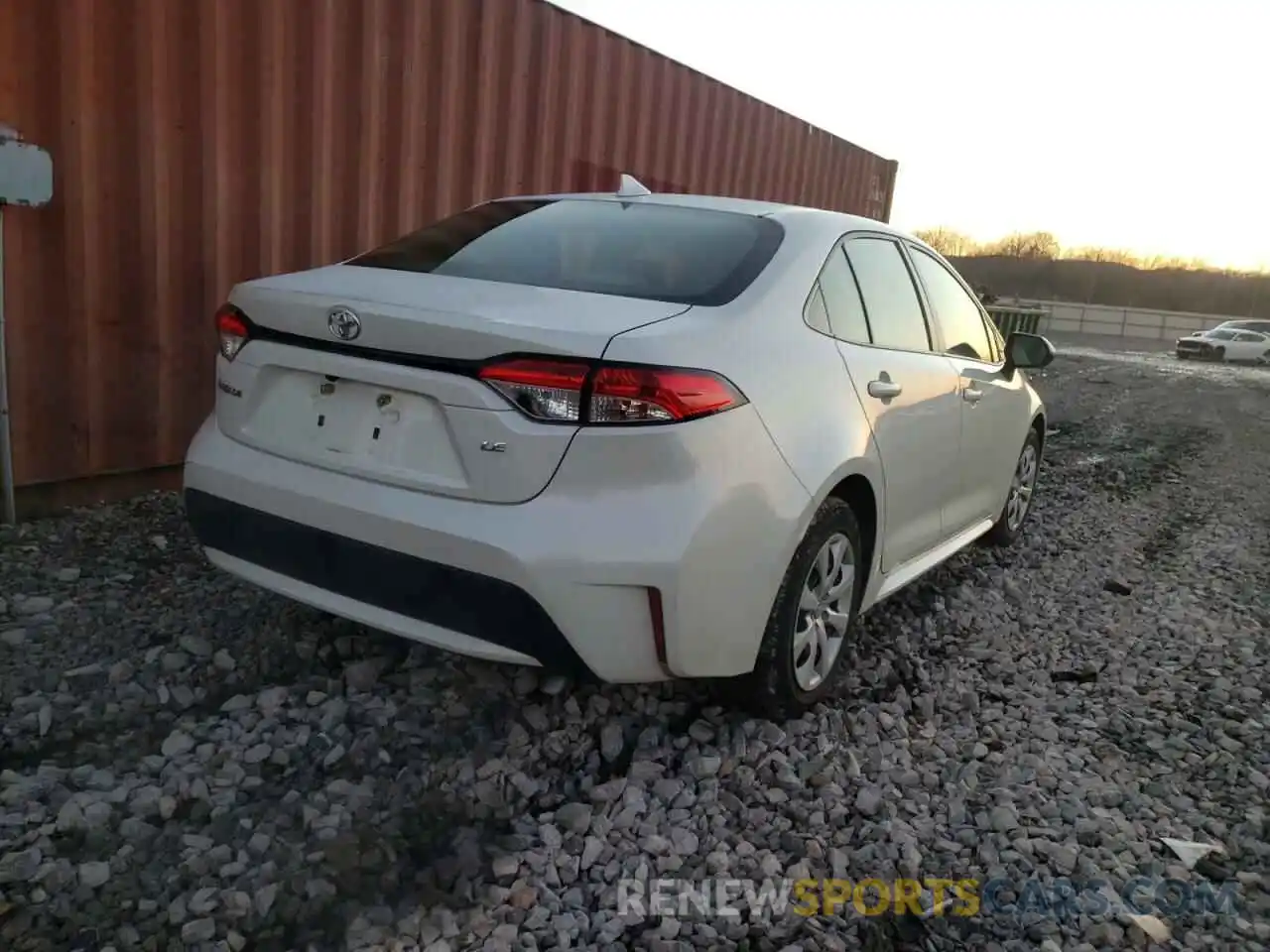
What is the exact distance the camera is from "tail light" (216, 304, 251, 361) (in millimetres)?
2844

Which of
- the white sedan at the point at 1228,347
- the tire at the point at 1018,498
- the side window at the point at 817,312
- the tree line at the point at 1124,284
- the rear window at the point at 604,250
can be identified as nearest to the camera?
the rear window at the point at 604,250

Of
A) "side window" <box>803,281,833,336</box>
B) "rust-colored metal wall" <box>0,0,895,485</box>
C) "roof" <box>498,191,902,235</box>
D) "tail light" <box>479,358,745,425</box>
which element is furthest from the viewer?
"rust-colored metal wall" <box>0,0,895,485</box>

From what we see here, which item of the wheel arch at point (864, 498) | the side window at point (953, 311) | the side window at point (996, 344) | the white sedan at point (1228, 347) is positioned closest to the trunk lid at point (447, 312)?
the wheel arch at point (864, 498)

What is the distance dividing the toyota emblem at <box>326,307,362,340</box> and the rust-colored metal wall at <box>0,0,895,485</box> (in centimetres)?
240

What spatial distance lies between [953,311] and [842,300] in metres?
1.27

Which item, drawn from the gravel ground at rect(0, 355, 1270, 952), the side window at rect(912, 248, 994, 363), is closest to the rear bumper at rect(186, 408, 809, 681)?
the gravel ground at rect(0, 355, 1270, 952)

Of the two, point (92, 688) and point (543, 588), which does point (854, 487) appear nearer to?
point (543, 588)

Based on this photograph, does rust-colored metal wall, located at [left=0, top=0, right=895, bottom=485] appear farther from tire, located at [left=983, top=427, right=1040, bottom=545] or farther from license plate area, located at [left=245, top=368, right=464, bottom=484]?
tire, located at [left=983, top=427, right=1040, bottom=545]

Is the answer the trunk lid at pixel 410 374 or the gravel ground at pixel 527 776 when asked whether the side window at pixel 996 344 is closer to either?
the gravel ground at pixel 527 776

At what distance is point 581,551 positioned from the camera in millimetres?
2348

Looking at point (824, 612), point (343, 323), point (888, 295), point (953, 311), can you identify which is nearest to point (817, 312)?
point (888, 295)

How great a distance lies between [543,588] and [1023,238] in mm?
68911

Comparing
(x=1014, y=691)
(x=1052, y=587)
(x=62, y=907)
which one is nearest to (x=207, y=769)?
(x=62, y=907)

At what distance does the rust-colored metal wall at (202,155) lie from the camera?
426 centimetres
